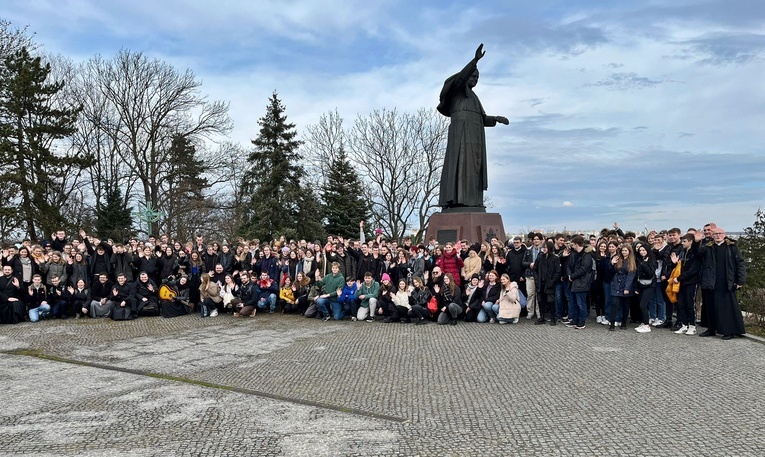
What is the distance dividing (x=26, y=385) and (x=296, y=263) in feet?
23.5

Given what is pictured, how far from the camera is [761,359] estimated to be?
7359 millimetres

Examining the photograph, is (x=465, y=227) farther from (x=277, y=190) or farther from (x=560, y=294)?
(x=277, y=190)

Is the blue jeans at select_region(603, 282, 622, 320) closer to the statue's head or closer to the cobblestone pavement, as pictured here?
the cobblestone pavement

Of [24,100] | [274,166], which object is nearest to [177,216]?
[274,166]

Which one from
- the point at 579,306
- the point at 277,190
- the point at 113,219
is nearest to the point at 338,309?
the point at 579,306

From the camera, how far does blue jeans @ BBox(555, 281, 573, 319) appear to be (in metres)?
10.7

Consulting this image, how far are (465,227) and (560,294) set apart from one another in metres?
4.18

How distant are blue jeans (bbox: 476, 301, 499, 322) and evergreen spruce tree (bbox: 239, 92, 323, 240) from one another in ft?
66.7

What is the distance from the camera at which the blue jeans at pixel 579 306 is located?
10.3 m

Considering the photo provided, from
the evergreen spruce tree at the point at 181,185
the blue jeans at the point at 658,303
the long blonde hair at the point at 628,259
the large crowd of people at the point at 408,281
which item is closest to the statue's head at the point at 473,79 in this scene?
the large crowd of people at the point at 408,281

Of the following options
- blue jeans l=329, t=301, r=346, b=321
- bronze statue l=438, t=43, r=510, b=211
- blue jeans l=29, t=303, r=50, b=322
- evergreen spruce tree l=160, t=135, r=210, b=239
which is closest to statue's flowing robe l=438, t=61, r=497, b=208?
bronze statue l=438, t=43, r=510, b=211

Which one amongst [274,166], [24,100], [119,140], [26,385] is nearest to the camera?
[26,385]

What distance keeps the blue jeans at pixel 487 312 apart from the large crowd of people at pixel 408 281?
0.06ft

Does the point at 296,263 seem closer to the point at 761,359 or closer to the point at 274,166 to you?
the point at 761,359
